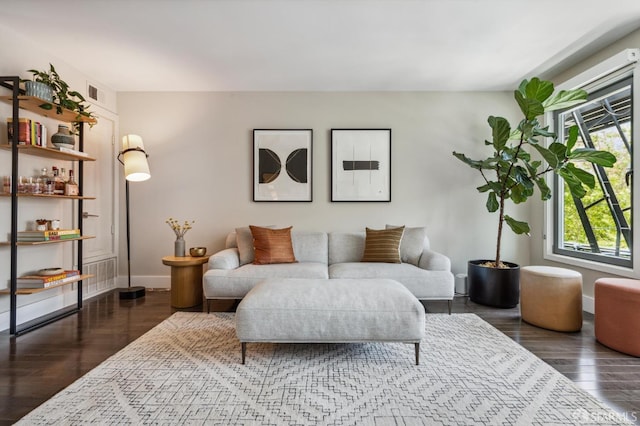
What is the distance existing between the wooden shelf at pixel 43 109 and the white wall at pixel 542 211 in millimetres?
5481

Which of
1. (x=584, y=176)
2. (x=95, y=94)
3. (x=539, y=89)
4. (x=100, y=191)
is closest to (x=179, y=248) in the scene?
(x=100, y=191)

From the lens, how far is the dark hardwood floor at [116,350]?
1.77 meters

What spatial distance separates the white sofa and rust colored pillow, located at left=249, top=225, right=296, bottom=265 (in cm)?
11

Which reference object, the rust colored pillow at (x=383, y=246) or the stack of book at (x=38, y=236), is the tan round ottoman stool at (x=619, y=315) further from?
the stack of book at (x=38, y=236)

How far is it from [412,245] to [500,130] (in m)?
1.66

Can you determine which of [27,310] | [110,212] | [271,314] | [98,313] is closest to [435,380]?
[271,314]

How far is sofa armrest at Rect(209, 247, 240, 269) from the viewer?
3262 millimetres

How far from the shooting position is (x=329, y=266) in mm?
3723

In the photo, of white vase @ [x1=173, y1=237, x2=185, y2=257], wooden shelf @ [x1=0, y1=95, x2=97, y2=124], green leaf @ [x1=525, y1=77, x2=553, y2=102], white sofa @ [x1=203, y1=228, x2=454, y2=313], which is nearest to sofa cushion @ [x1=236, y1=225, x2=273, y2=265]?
white sofa @ [x1=203, y1=228, x2=454, y2=313]

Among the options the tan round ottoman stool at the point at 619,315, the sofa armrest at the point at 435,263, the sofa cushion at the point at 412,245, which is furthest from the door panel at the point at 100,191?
the tan round ottoman stool at the point at 619,315

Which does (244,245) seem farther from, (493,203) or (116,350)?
(493,203)

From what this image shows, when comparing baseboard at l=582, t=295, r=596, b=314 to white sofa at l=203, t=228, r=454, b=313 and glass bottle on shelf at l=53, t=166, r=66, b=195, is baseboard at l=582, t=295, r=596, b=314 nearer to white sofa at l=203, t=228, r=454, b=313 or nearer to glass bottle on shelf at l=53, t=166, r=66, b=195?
white sofa at l=203, t=228, r=454, b=313

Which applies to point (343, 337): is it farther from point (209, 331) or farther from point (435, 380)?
point (209, 331)

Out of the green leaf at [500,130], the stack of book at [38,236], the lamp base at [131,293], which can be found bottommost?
the lamp base at [131,293]
